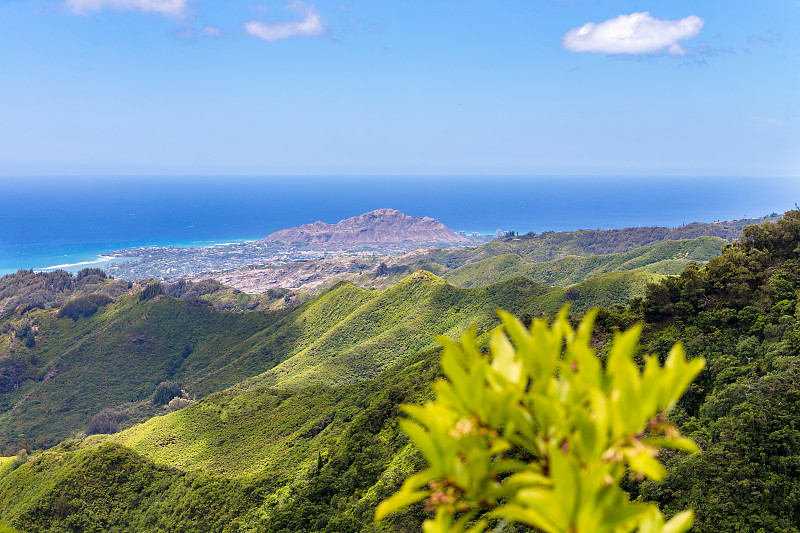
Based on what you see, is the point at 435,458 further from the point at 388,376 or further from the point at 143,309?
the point at 143,309

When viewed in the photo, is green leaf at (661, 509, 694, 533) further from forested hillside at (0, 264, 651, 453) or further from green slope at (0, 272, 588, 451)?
green slope at (0, 272, 588, 451)

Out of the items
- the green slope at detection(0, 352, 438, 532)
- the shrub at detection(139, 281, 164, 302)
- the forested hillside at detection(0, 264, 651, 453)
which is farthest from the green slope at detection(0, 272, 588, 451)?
the green slope at detection(0, 352, 438, 532)

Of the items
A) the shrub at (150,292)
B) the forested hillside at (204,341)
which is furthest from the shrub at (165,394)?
the shrub at (150,292)

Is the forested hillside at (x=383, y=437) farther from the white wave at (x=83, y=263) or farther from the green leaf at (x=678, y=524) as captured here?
the white wave at (x=83, y=263)

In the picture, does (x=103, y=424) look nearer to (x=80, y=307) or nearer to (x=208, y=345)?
(x=208, y=345)

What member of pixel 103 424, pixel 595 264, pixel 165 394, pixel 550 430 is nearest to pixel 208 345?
pixel 165 394

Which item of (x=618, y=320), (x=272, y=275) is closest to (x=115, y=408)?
(x=618, y=320)
